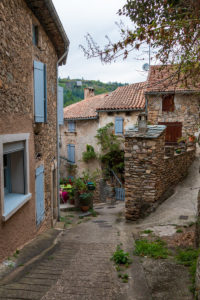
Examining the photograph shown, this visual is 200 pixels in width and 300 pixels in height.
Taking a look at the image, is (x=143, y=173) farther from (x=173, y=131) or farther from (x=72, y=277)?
(x=173, y=131)

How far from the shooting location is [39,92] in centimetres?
578

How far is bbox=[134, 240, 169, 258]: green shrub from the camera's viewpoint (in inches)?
182

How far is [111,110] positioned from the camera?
1617cm

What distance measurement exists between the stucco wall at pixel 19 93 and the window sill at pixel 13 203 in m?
0.14

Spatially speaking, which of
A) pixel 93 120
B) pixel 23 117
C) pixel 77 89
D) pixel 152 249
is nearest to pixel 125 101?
pixel 93 120

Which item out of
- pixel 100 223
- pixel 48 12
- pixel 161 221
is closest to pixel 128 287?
pixel 161 221

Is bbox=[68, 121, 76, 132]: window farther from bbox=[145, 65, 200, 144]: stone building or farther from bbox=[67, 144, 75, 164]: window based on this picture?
bbox=[145, 65, 200, 144]: stone building

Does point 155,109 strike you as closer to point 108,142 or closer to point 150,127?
point 108,142

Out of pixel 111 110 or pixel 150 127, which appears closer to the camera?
pixel 150 127

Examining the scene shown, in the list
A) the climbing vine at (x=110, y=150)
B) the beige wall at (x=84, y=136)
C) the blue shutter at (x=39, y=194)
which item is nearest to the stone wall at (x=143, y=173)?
the blue shutter at (x=39, y=194)

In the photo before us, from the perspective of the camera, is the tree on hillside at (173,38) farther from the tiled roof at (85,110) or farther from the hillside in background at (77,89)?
the hillside in background at (77,89)

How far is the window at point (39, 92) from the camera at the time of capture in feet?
18.3

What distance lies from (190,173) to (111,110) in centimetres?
711

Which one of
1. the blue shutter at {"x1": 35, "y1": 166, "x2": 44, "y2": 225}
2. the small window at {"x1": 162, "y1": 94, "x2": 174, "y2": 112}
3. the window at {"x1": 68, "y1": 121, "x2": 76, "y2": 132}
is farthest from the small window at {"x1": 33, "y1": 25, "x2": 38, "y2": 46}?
the window at {"x1": 68, "y1": 121, "x2": 76, "y2": 132}
